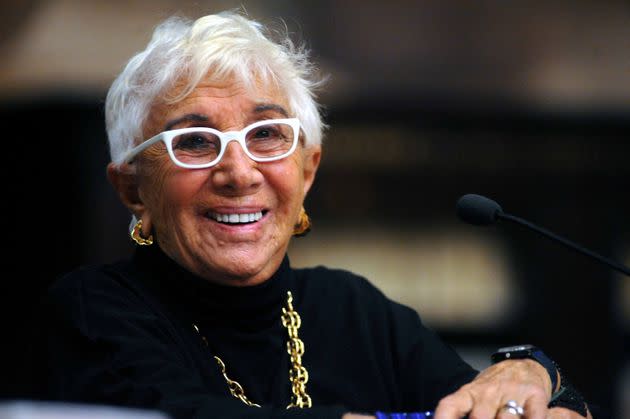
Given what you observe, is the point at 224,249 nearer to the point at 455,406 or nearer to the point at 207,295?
the point at 207,295

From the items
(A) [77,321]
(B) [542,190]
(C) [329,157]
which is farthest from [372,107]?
(A) [77,321]

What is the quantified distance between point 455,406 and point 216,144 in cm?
81

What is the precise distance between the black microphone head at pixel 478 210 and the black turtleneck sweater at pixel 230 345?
51cm

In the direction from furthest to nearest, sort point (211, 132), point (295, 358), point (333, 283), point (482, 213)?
point (333, 283) < point (295, 358) < point (211, 132) < point (482, 213)

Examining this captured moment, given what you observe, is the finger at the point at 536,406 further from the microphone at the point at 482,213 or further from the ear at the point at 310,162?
the ear at the point at 310,162

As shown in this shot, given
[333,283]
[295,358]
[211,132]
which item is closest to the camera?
[211,132]

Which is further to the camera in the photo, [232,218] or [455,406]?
[232,218]

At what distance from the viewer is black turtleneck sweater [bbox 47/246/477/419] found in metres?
2.50

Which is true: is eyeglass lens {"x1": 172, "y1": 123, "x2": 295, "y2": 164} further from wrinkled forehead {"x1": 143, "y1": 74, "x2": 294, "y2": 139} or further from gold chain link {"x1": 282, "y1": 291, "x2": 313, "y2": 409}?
gold chain link {"x1": 282, "y1": 291, "x2": 313, "y2": 409}

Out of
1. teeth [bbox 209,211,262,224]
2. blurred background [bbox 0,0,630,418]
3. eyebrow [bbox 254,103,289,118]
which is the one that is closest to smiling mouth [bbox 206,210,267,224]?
teeth [bbox 209,211,262,224]

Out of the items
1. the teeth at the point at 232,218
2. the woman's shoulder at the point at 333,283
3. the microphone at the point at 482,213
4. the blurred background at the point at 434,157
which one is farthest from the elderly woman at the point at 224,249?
the blurred background at the point at 434,157

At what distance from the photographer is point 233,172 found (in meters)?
2.79

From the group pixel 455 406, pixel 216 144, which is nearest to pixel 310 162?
pixel 216 144

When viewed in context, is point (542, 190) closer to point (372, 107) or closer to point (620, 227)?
point (620, 227)
